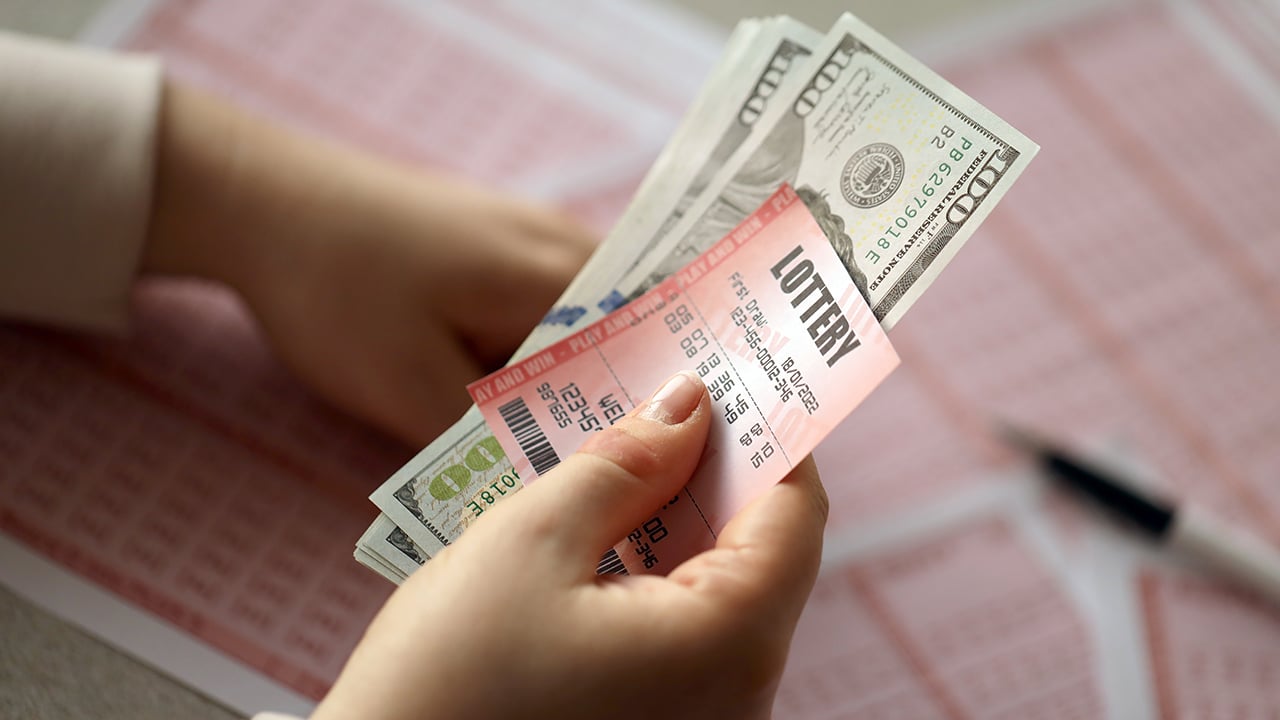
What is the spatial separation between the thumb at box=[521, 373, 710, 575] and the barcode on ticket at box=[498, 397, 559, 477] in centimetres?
3

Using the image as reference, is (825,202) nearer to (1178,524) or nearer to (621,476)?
(621,476)

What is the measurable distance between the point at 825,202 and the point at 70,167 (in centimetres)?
44

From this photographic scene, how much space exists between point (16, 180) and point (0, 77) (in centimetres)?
6

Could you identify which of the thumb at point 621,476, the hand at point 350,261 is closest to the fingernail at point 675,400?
the thumb at point 621,476

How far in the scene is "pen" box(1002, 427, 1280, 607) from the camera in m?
0.63

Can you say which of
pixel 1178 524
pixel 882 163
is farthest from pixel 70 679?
pixel 1178 524

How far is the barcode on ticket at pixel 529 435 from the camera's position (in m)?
0.40

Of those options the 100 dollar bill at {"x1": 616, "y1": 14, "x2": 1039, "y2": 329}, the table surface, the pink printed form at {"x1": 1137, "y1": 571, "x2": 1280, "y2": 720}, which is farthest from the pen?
the table surface

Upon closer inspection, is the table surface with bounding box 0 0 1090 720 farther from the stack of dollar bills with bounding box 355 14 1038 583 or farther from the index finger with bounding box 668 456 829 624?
the index finger with bounding box 668 456 829 624

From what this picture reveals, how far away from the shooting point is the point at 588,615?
35 cm

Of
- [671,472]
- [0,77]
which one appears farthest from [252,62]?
[671,472]

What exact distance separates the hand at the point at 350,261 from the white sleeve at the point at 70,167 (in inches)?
0.7

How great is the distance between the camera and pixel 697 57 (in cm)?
83

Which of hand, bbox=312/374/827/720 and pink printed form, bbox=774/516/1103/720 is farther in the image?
pink printed form, bbox=774/516/1103/720
